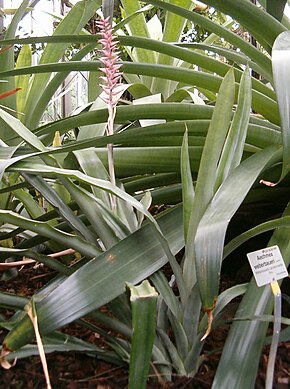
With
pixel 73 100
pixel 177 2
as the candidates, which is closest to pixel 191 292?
pixel 177 2

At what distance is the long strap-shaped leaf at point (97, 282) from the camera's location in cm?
36

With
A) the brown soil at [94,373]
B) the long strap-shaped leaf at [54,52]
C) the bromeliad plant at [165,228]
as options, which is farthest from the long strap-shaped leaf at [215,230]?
the long strap-shaped leaf at [54,52]

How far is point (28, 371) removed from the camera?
1.58 ft

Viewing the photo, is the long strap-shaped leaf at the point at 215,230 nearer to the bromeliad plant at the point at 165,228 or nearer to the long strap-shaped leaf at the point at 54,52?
the bromeliad plant at the point at 165,228

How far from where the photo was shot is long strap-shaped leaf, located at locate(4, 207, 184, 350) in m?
0.36

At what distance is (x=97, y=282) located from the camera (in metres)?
0.40

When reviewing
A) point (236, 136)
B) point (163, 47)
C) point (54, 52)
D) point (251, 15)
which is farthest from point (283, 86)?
point (54, 52)

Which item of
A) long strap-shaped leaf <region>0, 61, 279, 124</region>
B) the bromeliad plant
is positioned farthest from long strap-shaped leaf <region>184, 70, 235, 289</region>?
long strap-shaped leaf <region>0, 61, 279, 124</region>

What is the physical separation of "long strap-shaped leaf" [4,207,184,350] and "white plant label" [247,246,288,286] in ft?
0.31

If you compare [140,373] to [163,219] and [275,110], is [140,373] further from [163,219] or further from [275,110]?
[275,110]

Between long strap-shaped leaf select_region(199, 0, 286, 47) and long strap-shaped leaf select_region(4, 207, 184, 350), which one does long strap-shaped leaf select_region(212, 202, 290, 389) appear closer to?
long strap-shaped leaf select_region(4, 207, 184, 350)

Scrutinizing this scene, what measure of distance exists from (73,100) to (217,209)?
3644 millimetres

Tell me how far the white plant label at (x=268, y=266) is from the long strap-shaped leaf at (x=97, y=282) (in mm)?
95

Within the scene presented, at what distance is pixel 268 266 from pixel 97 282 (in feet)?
0.58
